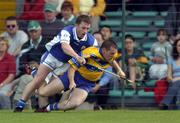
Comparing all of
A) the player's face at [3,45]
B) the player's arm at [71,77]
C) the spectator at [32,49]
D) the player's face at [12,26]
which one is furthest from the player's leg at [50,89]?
the player's face at [12,26]

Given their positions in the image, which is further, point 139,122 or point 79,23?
point 79,23

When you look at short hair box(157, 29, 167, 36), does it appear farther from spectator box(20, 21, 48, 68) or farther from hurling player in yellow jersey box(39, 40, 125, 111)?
hurling player in yellow jersey box(39, 40, 125, 111)

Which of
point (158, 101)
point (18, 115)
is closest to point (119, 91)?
point (158, 101)

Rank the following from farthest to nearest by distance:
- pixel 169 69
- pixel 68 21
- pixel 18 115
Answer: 1. pixel 68 21
2. pixel 169 69
3. pixel 18 115

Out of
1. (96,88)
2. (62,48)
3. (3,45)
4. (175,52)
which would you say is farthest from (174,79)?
(3,45)

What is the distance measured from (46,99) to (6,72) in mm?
1954

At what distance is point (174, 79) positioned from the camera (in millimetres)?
16125

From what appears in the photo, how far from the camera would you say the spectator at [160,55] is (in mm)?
16578

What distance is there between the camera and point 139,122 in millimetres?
12461

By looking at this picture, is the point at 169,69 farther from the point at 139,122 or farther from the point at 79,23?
the point at 139,122

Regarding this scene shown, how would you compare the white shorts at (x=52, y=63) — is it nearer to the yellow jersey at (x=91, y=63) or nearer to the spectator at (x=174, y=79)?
the yellow jersey at (x=91, y=63)

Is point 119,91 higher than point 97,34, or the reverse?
point 97,34

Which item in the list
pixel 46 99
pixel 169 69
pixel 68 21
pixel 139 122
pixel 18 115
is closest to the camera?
pixel 139 122

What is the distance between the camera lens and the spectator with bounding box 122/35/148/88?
1666cm
